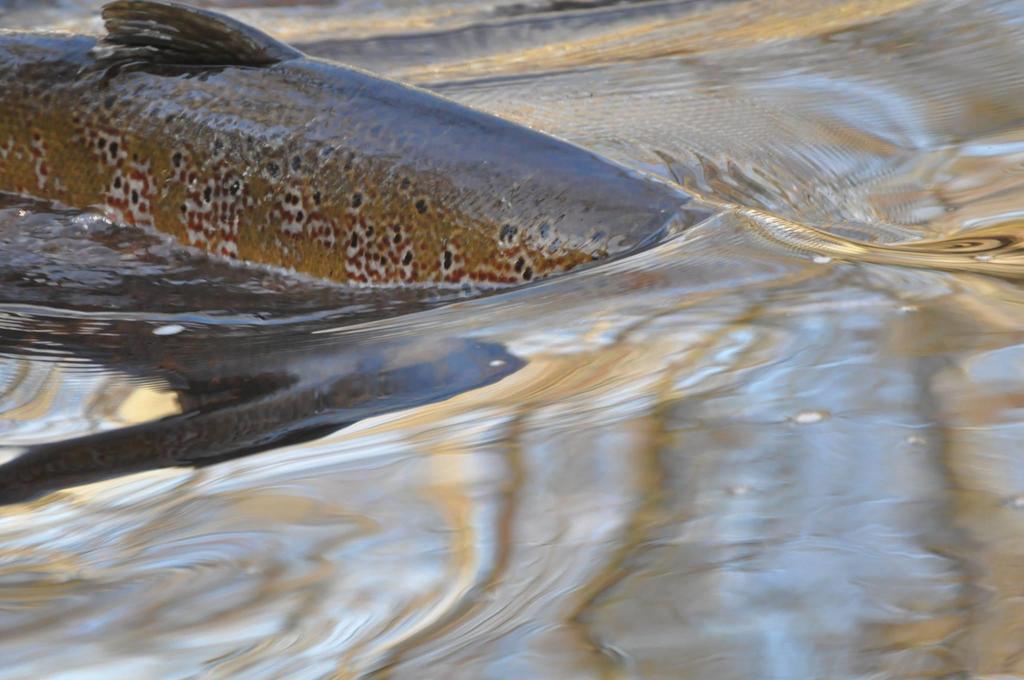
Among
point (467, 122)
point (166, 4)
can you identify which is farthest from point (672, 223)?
point (166, 4)

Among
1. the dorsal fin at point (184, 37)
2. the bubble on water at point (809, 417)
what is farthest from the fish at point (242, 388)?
the dorsal fin at point (184, 37)

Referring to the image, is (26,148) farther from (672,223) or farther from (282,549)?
(282,549)

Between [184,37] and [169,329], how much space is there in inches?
37.8

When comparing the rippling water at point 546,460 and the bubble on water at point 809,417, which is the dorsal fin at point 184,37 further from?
the bubble on water at point 809,417

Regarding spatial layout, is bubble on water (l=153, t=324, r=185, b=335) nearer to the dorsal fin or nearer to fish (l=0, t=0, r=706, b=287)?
fish (l=0, t=0, r=706, b=287)

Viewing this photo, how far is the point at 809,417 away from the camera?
2006 millimetres

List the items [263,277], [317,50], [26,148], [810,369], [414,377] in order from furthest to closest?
[317,50] < [26,148] < [263,277] < [414,377] < [810,369]

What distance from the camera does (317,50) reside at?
7.05 metres

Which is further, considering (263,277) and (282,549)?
(263,277)

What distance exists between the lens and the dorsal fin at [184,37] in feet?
11.5

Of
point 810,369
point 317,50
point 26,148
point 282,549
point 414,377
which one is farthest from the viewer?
point 317,50

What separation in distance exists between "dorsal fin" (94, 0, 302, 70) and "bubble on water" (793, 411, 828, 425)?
2093 millimetres

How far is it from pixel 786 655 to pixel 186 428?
123cm

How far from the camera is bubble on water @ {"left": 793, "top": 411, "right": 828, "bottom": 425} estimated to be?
1991mm
